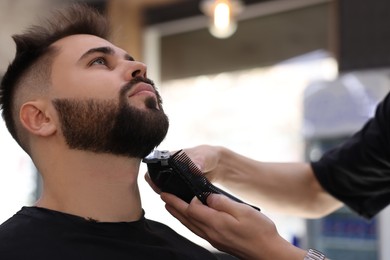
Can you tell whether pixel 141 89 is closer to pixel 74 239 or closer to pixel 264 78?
pixel 74 239

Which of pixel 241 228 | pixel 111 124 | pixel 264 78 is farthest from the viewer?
pixel 264 78

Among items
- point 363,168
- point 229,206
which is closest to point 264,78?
point 363,168

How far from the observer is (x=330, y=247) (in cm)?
366

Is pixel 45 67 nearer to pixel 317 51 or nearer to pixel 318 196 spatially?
pixel 318 196

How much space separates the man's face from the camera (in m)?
1.46

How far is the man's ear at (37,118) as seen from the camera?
4.95ft

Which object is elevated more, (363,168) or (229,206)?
(363,168)

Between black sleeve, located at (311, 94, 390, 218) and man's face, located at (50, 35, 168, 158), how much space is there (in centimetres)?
82

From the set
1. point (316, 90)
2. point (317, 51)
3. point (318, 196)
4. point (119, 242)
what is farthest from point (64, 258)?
point (317, 51)

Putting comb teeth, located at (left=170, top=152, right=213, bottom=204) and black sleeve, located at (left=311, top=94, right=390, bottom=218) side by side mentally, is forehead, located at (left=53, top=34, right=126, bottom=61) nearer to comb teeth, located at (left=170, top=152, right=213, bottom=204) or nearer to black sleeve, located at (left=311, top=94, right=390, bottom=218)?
comb teeth, located at (left=170, top=152, right=213, bottom=204)

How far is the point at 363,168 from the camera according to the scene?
6.63 ft

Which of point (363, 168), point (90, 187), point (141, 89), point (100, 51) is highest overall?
point (100, 51)

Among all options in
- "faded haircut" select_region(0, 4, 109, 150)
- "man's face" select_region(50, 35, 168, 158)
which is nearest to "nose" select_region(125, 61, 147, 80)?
"man's face" select_region(50, 35, 168, 158)

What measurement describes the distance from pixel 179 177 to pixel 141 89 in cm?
27
